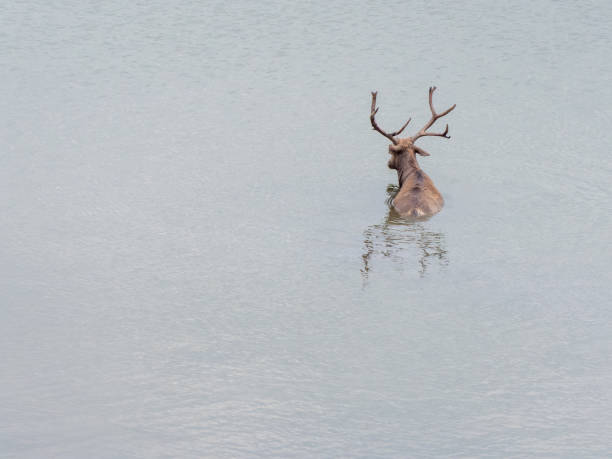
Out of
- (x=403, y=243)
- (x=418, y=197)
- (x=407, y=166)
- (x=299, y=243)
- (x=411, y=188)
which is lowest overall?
(x=299, y=243)

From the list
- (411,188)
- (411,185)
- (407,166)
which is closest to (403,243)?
(411,188)

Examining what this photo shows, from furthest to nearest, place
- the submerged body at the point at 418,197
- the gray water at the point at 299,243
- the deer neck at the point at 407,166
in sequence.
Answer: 1. the deer neck at the point at 407,166
2. the submerged body at the point at 418,197
3. the gray water at the point at 299,243

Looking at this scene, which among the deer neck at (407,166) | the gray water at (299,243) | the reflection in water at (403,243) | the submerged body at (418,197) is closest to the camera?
the gray water at (299,243)

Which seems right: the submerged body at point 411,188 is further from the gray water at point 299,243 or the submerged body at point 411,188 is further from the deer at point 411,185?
the gray water at point 299,243

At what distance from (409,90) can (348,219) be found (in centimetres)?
502

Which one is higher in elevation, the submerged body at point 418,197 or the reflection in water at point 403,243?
the submerged body at point 418,197

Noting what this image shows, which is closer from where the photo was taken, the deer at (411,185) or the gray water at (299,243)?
the gray water at (299,243)

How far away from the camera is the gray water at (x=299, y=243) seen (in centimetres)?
777

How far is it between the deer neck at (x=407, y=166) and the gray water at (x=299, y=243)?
0.35 meters

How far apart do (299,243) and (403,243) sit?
3.68ft

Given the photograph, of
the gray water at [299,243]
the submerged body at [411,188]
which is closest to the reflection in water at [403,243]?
the gray water at [299,243]

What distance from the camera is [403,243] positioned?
11398 mm

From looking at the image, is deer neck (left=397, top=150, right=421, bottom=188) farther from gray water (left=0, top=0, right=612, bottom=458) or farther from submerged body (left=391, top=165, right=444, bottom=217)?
gray water (left=0, top=0, right=612, bottom=458)

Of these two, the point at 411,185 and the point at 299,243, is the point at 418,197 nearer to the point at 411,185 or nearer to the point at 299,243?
the point at 411,185
